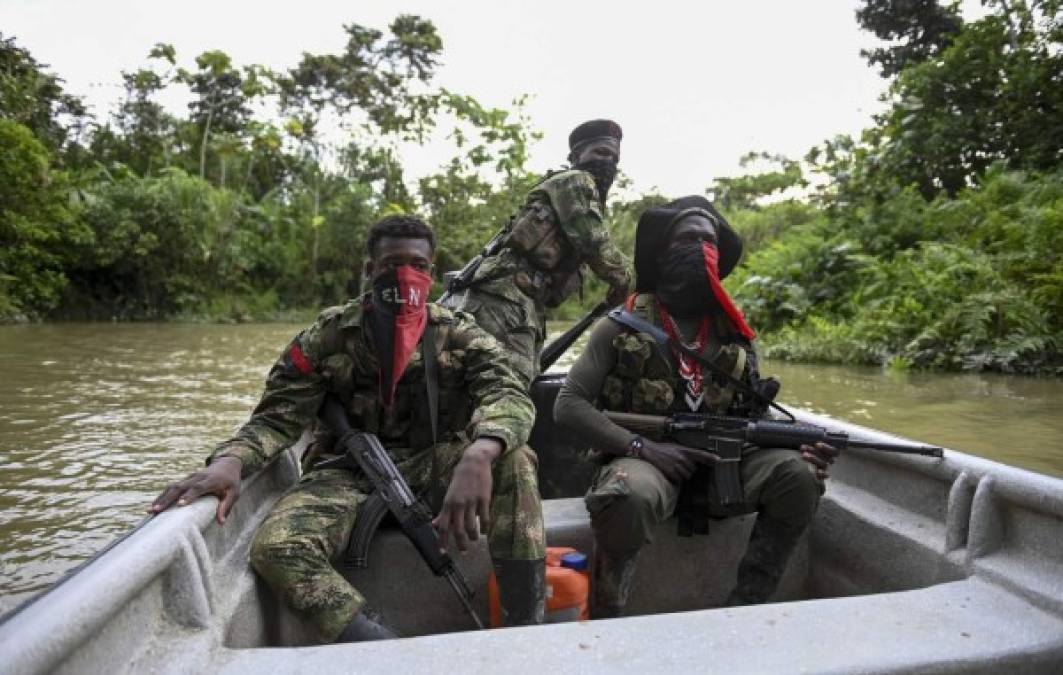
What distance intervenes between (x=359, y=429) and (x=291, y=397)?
25 cm

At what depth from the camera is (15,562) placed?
3.17 meters

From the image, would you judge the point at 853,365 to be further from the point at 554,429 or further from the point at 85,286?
the point at 85,286

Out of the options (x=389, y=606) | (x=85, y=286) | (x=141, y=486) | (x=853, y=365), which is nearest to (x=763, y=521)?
(x=389, y=606)

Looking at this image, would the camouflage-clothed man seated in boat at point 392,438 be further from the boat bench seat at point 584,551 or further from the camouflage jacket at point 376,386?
the boat bench seat at point 584,551

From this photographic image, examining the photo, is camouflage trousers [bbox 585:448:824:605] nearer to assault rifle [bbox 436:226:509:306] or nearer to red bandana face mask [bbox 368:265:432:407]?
red bandana face mask [bbox 368:265:432:407]

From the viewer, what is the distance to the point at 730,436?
2438 millimetres

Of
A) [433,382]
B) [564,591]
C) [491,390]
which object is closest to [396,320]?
[433,382]

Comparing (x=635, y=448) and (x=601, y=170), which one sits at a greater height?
(x=601, y=170)

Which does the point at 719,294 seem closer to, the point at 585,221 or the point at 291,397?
the point at 585,221

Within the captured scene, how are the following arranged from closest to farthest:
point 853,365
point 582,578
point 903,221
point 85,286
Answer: point 582,578, point 853,365, point 903,221, point 85,286

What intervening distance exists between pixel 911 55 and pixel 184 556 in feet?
66.0

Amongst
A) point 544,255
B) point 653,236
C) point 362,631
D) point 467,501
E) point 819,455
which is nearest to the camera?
point 362,631

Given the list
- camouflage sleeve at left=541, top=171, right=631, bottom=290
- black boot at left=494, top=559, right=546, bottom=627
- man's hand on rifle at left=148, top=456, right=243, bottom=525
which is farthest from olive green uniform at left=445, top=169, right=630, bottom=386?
man's hand on rifle at left=148, top=456, right=243, bottom=525

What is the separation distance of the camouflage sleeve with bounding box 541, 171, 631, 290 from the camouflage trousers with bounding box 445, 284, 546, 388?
0.37 meters
